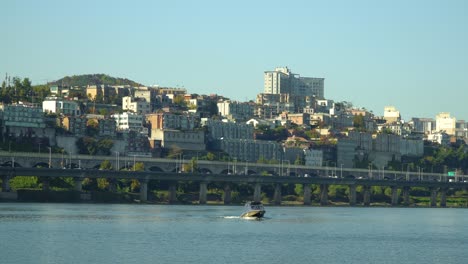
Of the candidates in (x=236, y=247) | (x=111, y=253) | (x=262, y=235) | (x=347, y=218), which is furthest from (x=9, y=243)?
(x=347, y=218)

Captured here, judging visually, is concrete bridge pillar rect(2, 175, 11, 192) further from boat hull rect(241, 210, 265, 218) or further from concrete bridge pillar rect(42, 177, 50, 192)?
boat hull rect(241, 210, 265, 218)

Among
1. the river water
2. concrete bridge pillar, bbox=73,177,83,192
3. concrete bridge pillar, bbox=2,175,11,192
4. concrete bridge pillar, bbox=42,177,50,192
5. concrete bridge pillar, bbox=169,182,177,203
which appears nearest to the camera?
the river water

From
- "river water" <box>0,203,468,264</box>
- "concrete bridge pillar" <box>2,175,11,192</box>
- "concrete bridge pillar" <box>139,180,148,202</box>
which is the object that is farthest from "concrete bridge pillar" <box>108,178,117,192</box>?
"river water" <box>0,203,468,264</box>

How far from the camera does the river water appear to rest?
3565 inches

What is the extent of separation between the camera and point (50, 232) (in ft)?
359

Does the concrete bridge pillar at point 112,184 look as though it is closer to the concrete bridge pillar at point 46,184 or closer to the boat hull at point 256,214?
the concrete bridge pillar at point 46,184

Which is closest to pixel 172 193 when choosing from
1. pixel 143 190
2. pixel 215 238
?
pixel 143 190

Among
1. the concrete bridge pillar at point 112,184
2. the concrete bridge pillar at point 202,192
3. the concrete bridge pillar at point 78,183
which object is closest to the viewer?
the concrete bridge pillar at point 78,183

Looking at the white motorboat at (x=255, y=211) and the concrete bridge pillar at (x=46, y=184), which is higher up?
the concrete bridge pillar at (x=46, y=184)

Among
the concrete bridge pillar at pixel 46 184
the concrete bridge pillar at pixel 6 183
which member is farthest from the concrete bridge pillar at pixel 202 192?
the concrete bridge pillar at pixel 6 183

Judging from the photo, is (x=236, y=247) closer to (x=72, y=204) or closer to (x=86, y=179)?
(x=72, y=204)

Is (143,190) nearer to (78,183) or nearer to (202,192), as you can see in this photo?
(202,192)

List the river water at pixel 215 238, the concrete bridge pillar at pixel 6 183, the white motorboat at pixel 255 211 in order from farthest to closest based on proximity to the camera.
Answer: the concrete bridge pillar at pixel 6 183, the white motorboat at pixel 255 211, the river water at pixel 215 238

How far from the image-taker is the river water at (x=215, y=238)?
90562 mm
